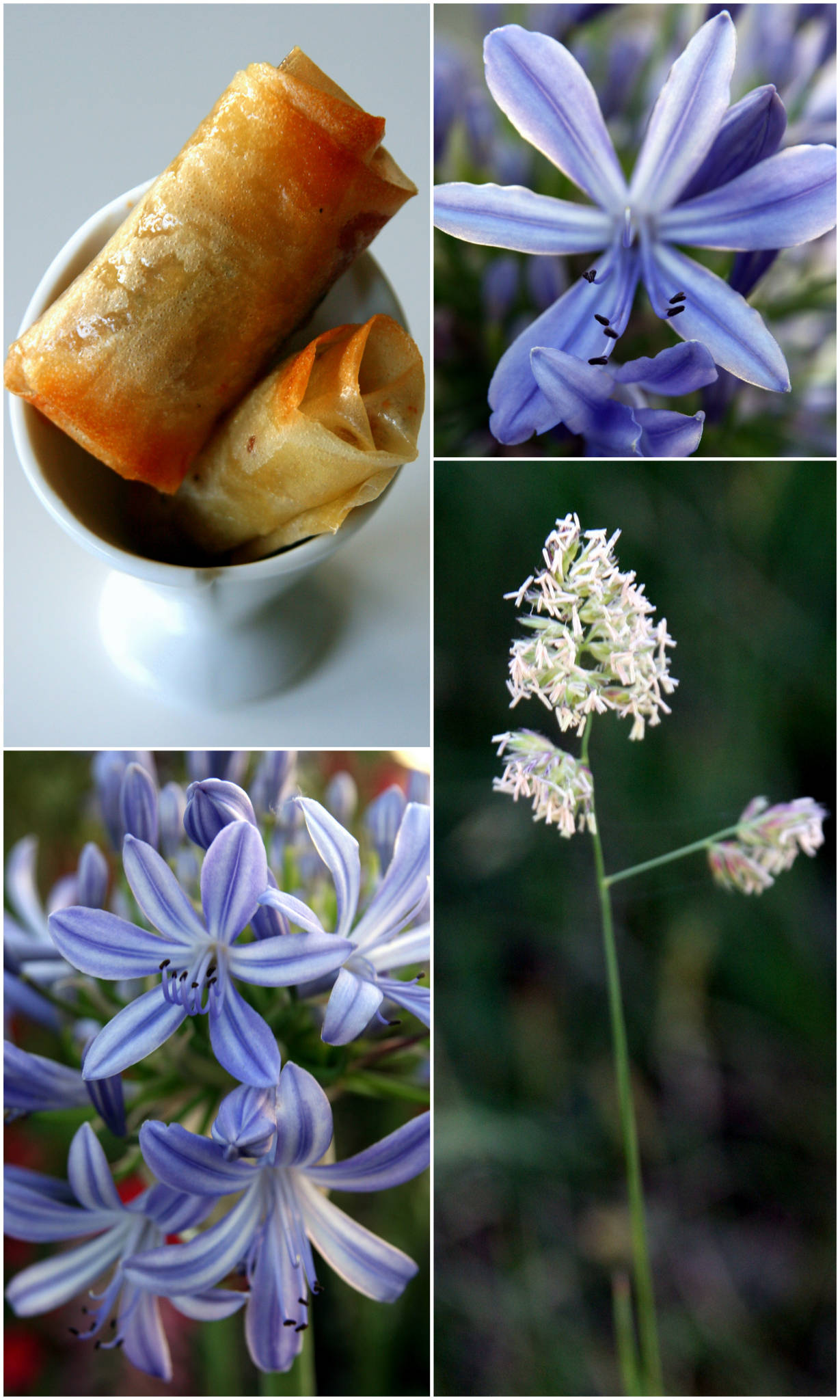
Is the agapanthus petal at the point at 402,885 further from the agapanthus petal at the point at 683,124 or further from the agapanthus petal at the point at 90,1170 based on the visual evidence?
the agapanthus petal at the point at 683,124

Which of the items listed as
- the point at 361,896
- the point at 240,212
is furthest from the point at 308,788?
the point at 240,212

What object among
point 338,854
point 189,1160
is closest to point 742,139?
point 338,854

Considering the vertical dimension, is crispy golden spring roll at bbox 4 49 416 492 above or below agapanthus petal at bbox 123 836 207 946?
above

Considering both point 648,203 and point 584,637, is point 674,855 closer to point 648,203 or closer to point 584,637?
point 584,637

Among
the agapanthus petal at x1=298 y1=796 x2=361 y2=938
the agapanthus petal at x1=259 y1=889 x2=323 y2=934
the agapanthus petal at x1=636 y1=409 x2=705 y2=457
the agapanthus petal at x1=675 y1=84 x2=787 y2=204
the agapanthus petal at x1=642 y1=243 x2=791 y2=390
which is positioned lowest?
the agapanthus petal at x1=259 y1=889 x2=323 y2=934

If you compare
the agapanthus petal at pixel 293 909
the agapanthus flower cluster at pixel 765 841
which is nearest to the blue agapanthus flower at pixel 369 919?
the agapanthus petal at pixel 293 909

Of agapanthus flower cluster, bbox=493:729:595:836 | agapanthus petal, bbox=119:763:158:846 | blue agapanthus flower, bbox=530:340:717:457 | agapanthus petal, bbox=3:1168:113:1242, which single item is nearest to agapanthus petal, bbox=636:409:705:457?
blue agapanthus flower, bbox=530:340:717:457

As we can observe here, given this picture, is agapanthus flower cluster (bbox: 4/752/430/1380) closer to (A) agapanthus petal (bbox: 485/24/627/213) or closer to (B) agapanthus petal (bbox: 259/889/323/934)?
(B) agapanthus petal (bbox: 259/889/323/934)
